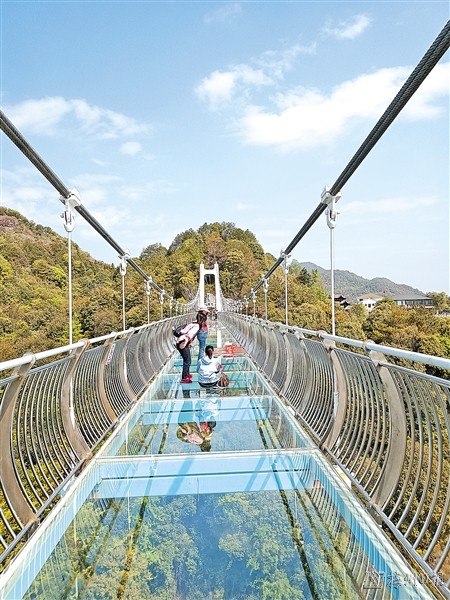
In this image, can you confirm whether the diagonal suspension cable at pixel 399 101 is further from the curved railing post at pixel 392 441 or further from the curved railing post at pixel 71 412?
the curved railing post at pixel 71 412

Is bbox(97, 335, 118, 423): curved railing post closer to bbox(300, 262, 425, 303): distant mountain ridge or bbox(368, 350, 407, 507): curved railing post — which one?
bbox(368, 350, 407, 507): curved railing post

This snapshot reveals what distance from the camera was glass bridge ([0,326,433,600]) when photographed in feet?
6.17

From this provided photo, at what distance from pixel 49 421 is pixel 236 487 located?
99 centimetres

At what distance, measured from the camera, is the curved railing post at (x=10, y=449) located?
213 cm

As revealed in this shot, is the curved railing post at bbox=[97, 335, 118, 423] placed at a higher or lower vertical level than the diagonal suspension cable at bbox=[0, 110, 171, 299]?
lower

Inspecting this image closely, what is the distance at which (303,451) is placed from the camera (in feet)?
11.3

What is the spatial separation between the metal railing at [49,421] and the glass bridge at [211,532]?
92 mm

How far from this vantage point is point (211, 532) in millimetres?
2266

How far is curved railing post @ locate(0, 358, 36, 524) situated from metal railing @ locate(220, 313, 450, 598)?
141 cm

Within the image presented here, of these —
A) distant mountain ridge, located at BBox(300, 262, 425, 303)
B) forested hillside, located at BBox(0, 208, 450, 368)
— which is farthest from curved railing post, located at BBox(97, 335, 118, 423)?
distant mountain ridge, located at BBox(300, 262, 425, 303)

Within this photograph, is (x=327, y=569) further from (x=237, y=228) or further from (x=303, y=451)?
(x=237, y=228)

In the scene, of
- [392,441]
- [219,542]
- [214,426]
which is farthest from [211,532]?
[214,426]

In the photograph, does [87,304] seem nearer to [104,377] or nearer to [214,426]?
[104,377]

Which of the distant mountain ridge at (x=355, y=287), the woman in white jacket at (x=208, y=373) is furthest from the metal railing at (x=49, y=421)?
the distant mountain ridge at (x=355, y=287)
